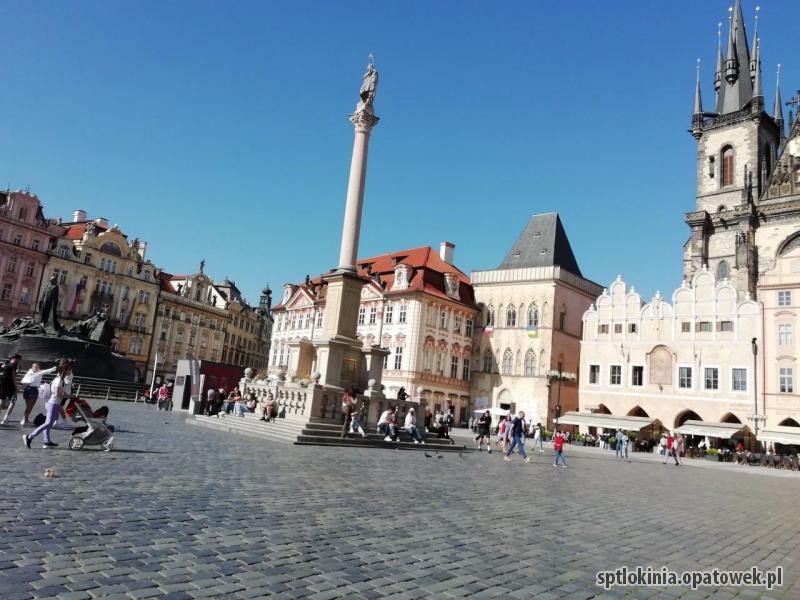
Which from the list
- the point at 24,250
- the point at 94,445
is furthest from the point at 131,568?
the point at 24,250

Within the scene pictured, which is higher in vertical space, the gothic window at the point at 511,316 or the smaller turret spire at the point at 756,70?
the smaller turret spire at the point at 756,70

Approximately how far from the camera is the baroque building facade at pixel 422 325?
53.6 metres

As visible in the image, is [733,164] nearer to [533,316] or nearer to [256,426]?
[533,316]

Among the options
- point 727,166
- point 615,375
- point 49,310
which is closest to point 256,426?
point 49,310

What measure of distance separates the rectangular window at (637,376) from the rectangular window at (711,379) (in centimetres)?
470

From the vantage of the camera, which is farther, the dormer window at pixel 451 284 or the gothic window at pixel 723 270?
the dormer window at pixel 451 284

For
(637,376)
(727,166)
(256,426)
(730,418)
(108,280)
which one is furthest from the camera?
(108,280)

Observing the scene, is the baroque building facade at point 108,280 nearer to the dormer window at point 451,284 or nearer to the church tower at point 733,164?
the dormer window at point 451,284

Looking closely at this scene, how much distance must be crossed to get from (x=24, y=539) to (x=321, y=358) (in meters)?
15.9

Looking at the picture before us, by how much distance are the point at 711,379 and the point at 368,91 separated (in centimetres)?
3410

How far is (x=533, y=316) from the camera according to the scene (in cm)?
5481

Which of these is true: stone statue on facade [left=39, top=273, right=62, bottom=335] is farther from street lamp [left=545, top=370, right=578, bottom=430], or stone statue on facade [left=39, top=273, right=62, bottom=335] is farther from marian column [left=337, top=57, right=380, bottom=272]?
street lamp [left=545, top=370, right=578, bottom=430]

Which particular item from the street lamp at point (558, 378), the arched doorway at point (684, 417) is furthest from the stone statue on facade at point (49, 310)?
the arched doorway at point (684, 417)

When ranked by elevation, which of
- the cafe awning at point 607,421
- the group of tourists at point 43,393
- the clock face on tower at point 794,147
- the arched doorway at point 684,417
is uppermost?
the clock face on tower at point 794,147
